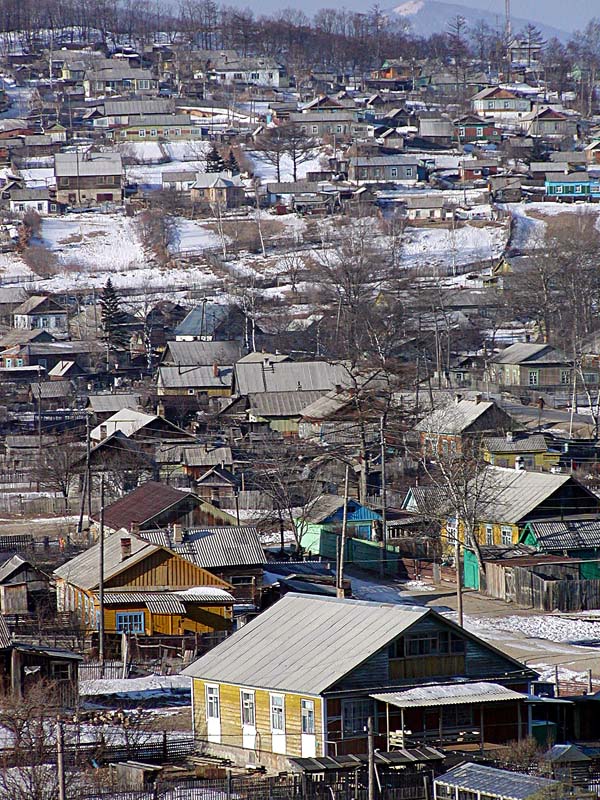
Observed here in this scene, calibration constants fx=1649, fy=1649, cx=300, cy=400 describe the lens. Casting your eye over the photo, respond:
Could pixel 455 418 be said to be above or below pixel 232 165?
below

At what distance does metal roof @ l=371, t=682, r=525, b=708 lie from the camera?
1881 centimetres

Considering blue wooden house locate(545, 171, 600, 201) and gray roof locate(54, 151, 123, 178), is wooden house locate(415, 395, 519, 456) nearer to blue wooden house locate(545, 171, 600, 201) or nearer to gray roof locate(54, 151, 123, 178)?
blue wooden house locate(545, 171, 600, 201)

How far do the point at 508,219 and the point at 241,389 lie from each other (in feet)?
111

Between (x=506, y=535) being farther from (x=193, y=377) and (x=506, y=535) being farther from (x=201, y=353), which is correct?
(x=201, y=353)

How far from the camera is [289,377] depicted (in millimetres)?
55281

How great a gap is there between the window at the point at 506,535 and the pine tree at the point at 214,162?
63561 millimetres

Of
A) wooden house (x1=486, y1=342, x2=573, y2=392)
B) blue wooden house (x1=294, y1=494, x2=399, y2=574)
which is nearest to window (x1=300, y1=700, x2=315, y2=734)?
blue wooden house (x1=294, y1=494, x2=399, y2=574)

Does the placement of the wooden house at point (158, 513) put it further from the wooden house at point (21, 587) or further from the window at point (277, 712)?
the window at point (277, 712)

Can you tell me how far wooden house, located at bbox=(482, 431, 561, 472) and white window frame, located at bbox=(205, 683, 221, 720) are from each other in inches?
913

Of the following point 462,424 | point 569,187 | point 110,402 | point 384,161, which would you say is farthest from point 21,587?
point 384,161

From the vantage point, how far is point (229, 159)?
327 feet

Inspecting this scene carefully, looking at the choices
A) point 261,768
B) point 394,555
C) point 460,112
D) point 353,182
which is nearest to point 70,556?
point 394,555

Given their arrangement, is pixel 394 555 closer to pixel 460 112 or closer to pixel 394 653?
pixel 394 653

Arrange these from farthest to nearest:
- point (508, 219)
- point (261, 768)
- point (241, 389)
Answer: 1. point (508, 219)
2. point (241, 389)
3. point (261, 768)
